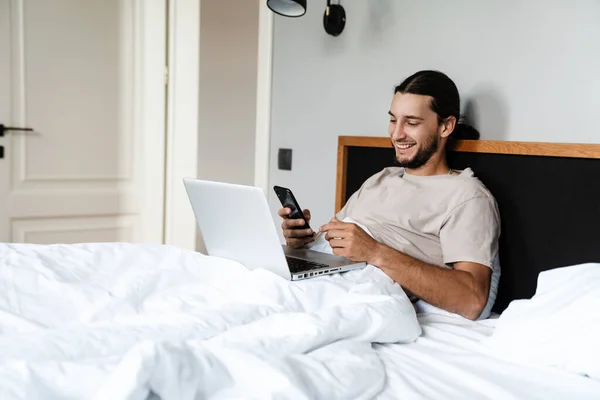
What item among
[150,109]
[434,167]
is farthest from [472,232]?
[150,109]

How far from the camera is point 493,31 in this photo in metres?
1.58

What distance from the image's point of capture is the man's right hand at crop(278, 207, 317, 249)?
61.0 inches

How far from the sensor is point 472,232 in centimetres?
136

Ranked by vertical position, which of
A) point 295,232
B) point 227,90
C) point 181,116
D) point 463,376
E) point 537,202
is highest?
point 227,90

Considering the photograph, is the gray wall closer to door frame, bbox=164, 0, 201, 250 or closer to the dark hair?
door frame, bbox=164, 0, 201, 250

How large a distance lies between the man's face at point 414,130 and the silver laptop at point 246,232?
357mm

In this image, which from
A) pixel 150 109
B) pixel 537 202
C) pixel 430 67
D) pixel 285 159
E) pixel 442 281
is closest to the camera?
pixel 442 281

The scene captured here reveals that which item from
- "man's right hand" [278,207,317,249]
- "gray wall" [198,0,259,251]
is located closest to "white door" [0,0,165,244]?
"gray wall" [198,0,259,251]

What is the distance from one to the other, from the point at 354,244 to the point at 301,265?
5.5 inches

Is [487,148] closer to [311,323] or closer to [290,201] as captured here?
[290,201]

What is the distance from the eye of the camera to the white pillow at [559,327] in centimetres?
96

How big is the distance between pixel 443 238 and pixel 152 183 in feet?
5.60

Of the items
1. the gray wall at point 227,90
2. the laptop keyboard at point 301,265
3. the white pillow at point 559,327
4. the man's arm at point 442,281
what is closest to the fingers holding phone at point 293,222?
the laptop keyboard at point 301,265

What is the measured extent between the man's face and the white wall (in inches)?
6.7
